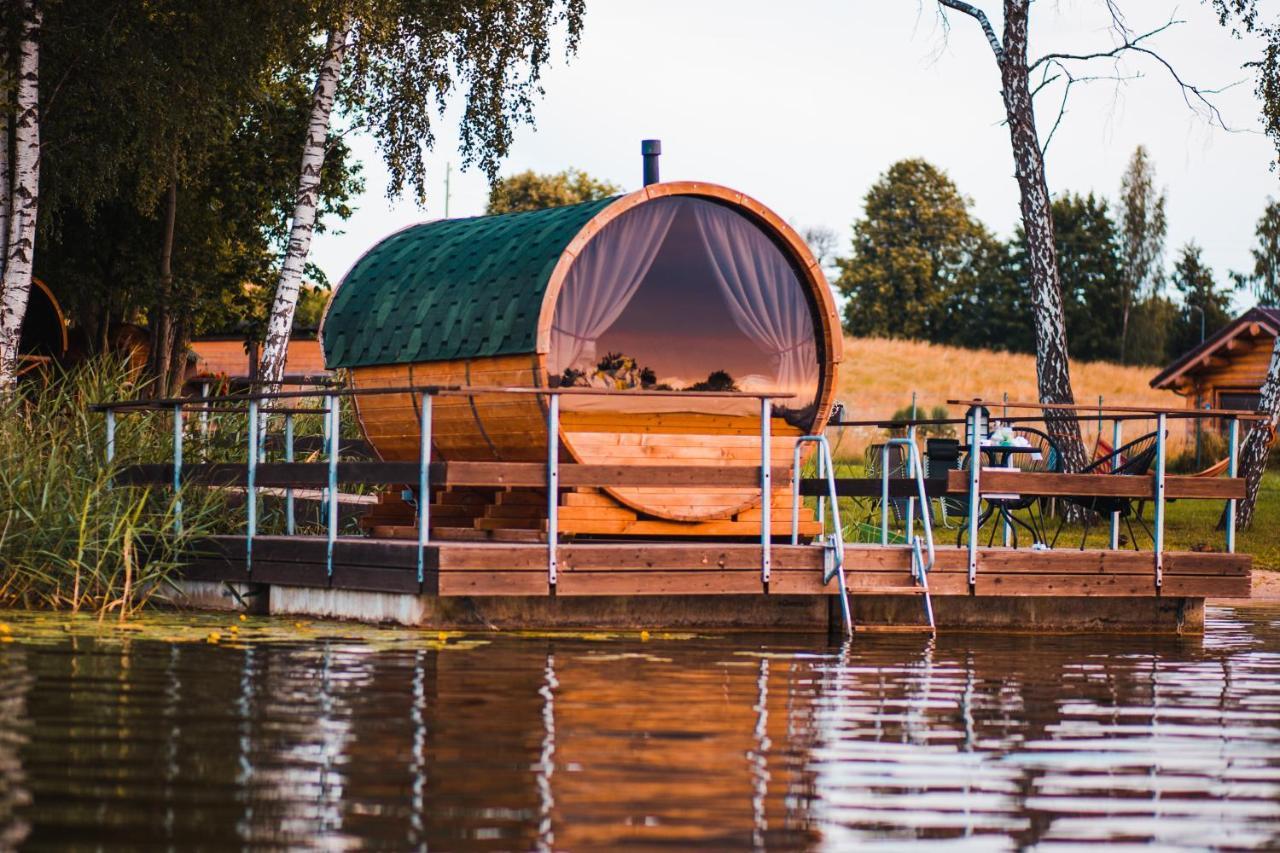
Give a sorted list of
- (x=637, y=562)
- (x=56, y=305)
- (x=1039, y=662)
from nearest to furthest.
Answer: (x=1039, y=662)
(x=637, y=562)
(x=56, y=305)

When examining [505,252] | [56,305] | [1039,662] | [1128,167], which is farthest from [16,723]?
[1128,167]

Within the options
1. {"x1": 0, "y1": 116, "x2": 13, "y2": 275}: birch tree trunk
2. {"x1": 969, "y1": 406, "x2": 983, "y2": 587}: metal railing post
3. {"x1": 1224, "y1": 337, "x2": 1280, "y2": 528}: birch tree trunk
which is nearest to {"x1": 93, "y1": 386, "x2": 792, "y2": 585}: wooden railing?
{"x1": 969, "y1": 406, "x2": 983, "y2": 587}: metal railing post

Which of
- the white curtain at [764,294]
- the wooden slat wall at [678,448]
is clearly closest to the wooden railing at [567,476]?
the wooden slat wall at [678,448]

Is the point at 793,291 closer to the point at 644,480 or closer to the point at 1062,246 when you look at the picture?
the point at 644,480

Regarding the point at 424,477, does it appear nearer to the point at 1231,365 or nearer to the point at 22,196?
the point at 22,196

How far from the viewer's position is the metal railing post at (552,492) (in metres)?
12.5

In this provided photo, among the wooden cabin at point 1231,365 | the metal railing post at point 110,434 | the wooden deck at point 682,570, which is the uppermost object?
the wooden cabin at point 1231,365

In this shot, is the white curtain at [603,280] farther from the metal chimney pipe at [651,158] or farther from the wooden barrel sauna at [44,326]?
the wooden barrel sauna at [44,326]

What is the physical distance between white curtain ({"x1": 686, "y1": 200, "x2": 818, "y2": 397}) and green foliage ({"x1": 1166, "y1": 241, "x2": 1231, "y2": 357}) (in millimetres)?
64312

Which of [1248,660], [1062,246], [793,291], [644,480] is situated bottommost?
[1248,660]

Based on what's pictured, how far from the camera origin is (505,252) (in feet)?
48.9

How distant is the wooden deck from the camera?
41.0 ft

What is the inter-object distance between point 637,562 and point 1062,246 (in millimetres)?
64248

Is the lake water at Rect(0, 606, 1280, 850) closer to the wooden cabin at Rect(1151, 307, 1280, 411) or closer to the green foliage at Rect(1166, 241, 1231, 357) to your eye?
the wooden cabin at Rect(1151, 307, 1280, 411)
